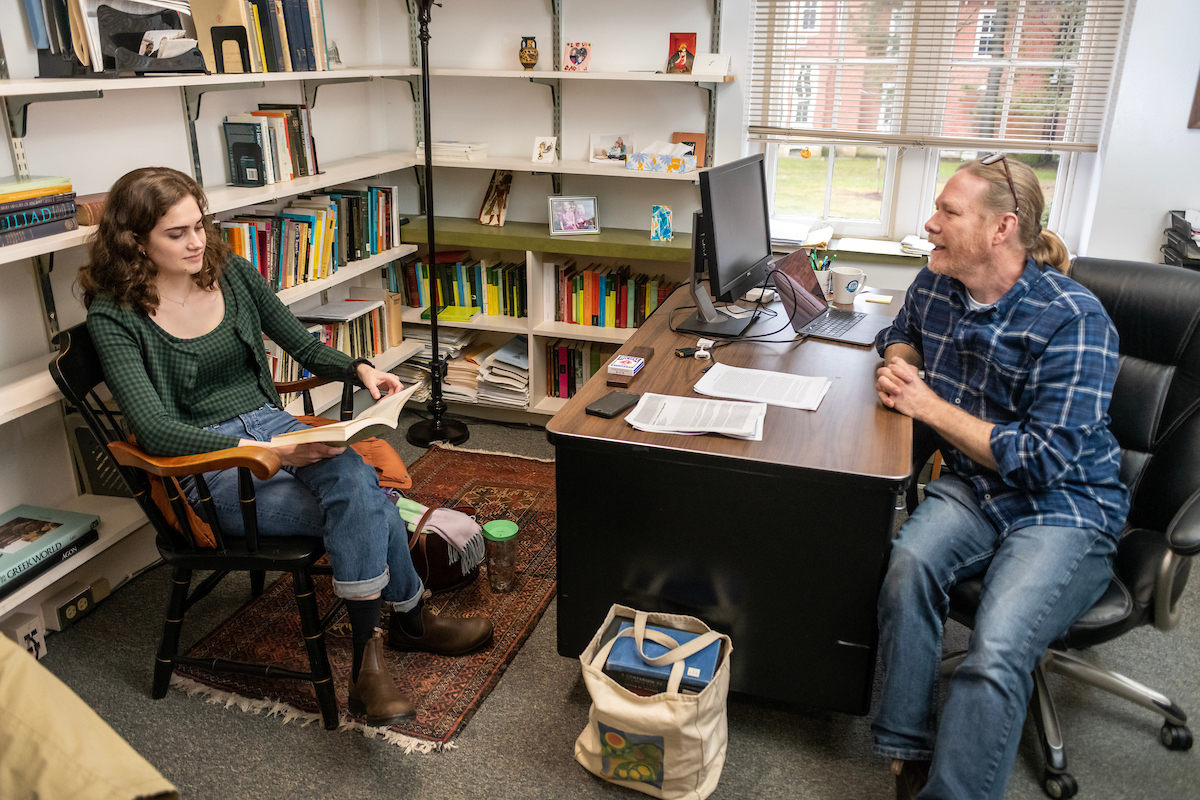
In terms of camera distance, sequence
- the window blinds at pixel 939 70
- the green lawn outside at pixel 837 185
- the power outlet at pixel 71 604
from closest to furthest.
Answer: the power outlet at pixel 71 604, the window blinds at pixel 939 70, the green lawn outside at pixel 837 185

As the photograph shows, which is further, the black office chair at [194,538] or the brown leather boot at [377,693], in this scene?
the brown leather boot at [377,693]

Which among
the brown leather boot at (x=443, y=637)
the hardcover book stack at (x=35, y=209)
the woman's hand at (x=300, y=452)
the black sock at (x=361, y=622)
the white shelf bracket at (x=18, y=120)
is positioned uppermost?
the white shelf bracket at (x=18, y=120)

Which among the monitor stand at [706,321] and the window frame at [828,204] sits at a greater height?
the window frame at [828,204]

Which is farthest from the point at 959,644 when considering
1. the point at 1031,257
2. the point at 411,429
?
the point at 411,429

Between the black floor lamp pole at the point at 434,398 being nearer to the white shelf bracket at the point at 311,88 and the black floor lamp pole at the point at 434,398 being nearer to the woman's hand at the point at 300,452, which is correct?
the white shelf bracket at the point at 311,88

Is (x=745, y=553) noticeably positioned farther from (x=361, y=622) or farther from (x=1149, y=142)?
(x=1149, y=142)

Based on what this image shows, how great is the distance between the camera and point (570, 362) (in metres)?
3.57

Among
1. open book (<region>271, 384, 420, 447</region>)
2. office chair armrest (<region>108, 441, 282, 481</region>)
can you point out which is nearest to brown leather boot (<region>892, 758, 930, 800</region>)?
open book (<region>271, 384, 420, 447</region>)

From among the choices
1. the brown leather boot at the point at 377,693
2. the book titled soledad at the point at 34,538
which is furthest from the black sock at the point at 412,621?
the book titled soledad at the point at 34,538

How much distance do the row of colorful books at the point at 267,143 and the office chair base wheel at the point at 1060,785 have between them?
2661 millimetres

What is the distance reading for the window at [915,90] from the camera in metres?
3.11

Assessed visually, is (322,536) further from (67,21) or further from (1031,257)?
(1031,257)

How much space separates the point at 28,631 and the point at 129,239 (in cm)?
101

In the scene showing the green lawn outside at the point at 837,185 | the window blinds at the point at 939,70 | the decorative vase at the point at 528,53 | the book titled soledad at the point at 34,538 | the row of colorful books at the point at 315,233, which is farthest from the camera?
the green lawn outside at the point at 837,185
